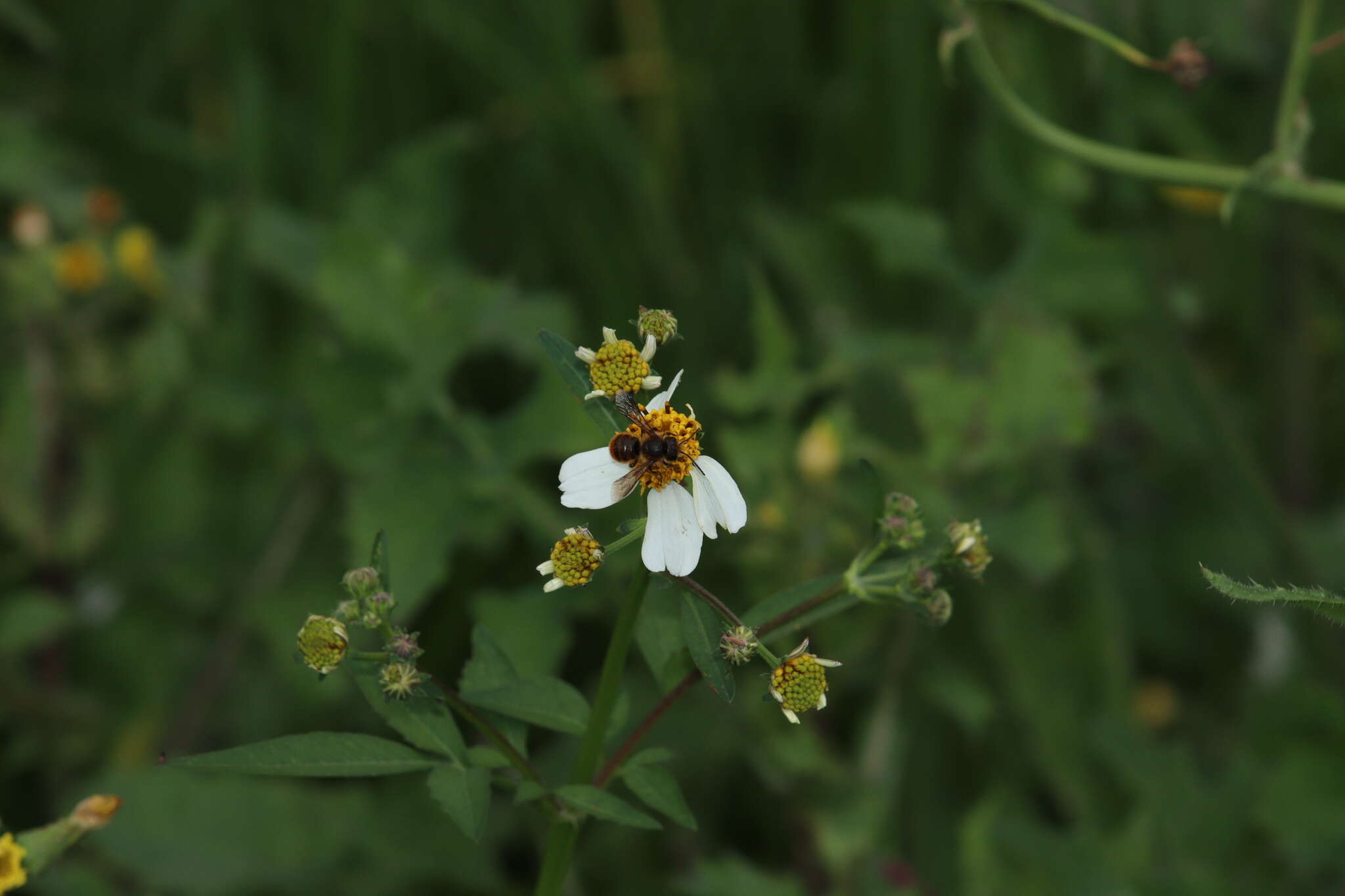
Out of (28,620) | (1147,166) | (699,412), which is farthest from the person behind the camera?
(699,412)

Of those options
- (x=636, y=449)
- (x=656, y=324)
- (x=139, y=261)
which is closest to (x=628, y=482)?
(x=636, y=449)

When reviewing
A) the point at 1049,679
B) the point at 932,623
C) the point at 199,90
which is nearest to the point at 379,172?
the point at 199,90

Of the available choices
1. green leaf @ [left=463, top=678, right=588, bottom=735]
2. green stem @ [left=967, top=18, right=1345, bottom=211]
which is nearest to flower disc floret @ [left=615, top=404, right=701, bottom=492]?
green leaf @ [left=463, top=678, right=588, bottom=735]

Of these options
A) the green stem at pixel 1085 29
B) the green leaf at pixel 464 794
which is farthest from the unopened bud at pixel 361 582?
the green stem at pixel 1085 29

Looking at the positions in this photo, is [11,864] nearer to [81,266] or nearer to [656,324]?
[656,324]

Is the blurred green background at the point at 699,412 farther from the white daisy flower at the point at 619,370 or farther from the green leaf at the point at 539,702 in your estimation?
the white daisy flower at the point at 619,370

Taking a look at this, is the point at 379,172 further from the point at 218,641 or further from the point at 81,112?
the point at 218,641

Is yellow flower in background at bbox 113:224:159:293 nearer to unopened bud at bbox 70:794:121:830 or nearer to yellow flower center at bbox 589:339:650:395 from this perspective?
unopened bud at bbox 70:794:121:830
